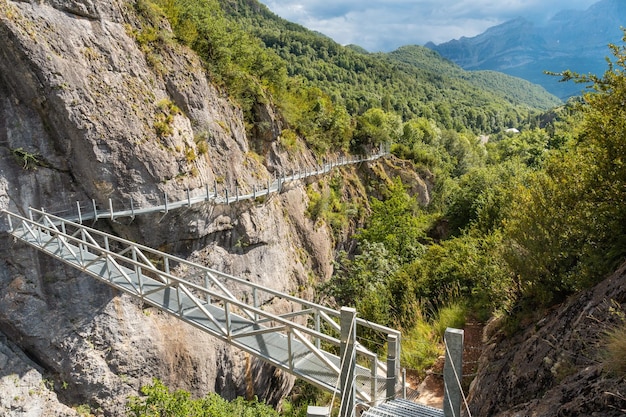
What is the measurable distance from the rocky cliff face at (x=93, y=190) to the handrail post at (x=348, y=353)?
9446 mm

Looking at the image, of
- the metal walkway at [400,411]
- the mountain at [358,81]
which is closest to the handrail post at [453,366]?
the metal walkway at [400,411]

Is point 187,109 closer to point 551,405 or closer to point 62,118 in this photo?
point 62,118

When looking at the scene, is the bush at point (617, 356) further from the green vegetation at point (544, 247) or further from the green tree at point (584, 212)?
the green tree at point (584, 212)

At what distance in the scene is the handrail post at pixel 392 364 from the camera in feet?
15.9

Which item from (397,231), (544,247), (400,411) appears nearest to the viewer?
(400,411)

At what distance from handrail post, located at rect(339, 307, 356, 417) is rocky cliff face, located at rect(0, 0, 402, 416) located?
9.45 meters

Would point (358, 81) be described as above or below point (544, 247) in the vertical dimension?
above

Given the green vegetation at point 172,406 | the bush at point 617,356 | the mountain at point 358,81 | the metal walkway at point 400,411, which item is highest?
the mountain at point 358,81

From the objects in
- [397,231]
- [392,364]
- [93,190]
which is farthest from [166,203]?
[397,231]

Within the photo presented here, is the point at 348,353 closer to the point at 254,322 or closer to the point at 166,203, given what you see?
the point at 254,322

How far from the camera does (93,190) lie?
11.6 meters

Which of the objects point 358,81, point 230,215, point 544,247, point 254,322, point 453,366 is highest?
point 358,81

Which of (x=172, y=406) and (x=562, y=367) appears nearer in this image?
(x=562, y=367)

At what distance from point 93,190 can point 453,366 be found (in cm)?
1171
